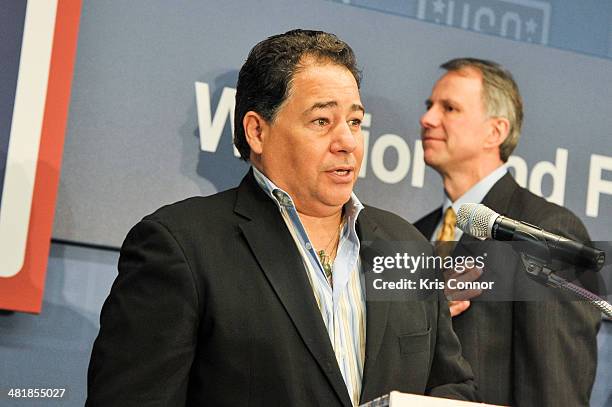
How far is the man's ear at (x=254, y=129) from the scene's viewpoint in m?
2.43

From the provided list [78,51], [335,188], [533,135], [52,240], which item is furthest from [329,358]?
[533,135]

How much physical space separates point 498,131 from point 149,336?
1.93 meters

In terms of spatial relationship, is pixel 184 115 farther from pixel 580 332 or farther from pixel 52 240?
pixel 580 332

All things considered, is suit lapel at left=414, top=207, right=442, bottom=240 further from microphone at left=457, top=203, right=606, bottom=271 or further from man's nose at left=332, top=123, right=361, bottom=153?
microphone at left=457, top=203, right=606, bottom=271

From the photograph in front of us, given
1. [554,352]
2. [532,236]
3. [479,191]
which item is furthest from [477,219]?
[479,191]

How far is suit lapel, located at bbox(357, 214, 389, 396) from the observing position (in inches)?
83.9

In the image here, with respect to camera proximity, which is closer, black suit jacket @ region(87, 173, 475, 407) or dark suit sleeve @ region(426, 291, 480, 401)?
black suit jacket @ region(87, 173, 475, 407)

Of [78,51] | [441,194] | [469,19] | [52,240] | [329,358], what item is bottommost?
[329,358]

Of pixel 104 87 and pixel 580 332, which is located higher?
pixel 104 87

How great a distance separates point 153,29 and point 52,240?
2.47 ft

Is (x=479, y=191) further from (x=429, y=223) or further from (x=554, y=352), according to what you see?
(x=554, y=352)

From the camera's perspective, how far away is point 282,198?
7.66ft

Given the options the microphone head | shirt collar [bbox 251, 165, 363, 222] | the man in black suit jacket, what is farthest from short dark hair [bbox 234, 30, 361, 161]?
the microphone head

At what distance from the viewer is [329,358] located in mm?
2074
